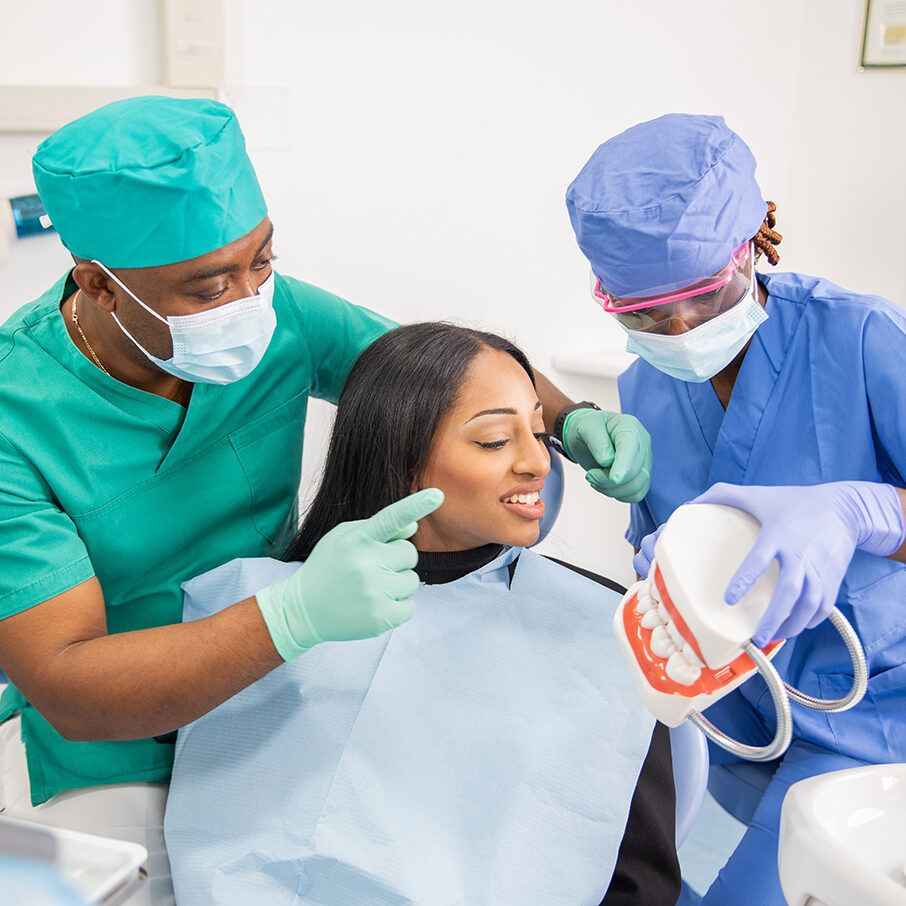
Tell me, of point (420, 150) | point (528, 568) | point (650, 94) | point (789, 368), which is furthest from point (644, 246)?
point (650, 94)

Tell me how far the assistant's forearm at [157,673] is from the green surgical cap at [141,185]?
0.47 meters

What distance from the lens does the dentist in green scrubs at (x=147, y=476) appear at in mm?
1156

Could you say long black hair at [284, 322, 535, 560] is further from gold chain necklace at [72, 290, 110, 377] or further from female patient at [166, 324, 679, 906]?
gold chain necklace at [72, 290, 110, 377]

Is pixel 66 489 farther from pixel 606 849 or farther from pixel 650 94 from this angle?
pixel 650 94

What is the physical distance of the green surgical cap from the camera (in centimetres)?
119

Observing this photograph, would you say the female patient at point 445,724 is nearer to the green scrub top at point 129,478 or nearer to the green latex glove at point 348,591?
the green scrub top at point 129,478

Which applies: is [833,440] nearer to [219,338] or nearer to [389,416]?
[389,416]

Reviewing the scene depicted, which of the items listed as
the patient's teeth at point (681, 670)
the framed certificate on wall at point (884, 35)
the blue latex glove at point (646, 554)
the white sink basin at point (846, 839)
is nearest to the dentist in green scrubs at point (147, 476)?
the blue latex glove at point (646, 554)

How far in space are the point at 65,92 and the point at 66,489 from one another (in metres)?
0.87

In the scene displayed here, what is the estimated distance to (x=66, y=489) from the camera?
1281 millimetres

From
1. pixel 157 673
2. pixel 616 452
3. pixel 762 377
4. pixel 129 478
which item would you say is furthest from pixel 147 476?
pixel 762 377

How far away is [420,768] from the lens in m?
1.27

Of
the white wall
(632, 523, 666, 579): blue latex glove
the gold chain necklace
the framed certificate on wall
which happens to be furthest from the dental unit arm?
the framed certificate on wall

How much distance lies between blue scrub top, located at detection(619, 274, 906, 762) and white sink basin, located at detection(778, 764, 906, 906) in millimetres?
307
